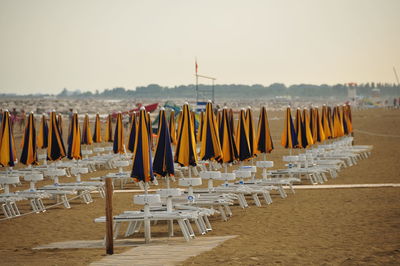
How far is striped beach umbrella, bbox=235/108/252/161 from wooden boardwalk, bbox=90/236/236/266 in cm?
490

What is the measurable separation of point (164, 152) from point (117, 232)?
66.3 inches

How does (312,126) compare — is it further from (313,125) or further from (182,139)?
(182,139)

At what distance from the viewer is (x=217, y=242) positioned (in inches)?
407

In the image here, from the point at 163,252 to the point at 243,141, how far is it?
6566 millimetres

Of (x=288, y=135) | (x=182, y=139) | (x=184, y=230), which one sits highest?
(x=182, y=139)

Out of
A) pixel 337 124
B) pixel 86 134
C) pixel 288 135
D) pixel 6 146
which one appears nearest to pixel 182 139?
pixel 6 146

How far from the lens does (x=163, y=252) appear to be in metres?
9.57

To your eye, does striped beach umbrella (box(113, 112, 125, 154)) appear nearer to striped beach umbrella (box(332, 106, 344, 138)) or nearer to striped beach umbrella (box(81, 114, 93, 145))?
striped beach umbrella (box(81, 114, 93, 145))

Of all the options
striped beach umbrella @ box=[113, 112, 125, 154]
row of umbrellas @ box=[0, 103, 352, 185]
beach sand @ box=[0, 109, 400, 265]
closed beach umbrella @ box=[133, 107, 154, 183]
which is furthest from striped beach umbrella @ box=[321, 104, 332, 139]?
closed beach umbrella @ box=[133, 107, 154, 183]

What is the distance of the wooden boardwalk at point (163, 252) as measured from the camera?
891 centimetres

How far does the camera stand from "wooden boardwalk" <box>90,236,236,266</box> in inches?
351

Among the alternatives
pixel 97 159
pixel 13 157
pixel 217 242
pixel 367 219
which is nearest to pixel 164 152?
pixel 217 242

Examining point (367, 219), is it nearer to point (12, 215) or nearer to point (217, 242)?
point (217, 242)

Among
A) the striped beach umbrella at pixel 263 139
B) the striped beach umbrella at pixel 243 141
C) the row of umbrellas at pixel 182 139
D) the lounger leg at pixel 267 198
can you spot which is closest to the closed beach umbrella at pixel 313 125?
the row of umbrellas at pixel 182 139
